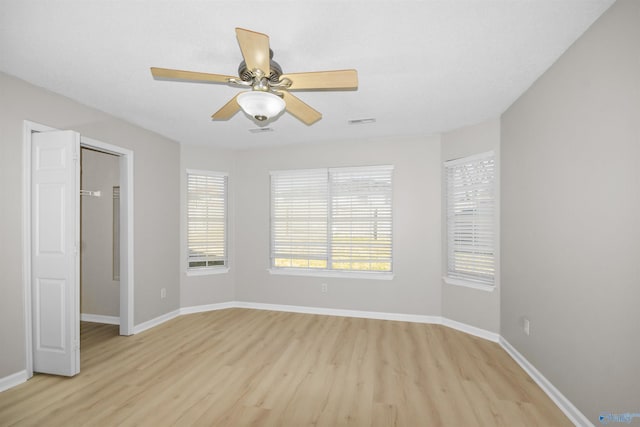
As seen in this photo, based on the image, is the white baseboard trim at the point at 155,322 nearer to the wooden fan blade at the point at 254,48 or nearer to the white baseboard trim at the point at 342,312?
the white baseboard trim at the point at 342,312

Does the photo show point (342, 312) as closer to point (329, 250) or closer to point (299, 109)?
point (329, 250)

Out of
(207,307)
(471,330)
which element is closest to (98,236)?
(207,307)

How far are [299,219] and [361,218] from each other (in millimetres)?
1059

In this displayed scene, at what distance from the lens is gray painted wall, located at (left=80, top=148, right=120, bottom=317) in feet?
14.0

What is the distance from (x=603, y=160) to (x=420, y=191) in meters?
2.44

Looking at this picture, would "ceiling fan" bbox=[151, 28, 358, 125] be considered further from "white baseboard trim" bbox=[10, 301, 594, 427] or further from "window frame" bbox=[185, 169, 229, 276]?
"window frame" bbox=[185, 169, 229, 276]

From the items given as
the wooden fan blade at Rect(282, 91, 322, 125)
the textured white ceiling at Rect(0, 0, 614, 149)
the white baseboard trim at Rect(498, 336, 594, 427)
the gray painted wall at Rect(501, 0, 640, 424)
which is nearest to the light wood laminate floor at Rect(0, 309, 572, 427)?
the white baseboard trim at Rect(498, 336, 594, 427)

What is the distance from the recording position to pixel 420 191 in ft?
13.9

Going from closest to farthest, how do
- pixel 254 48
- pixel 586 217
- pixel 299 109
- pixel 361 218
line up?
1. pixel 254 48
2. pixel 586 217
3. pixel 299 109
4. pixel 361 218

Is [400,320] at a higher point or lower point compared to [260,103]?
lower

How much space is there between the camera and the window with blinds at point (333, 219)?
4383 millimetres

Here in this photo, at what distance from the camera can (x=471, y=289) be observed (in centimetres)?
375

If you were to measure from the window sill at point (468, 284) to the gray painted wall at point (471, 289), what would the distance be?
0.14 feet

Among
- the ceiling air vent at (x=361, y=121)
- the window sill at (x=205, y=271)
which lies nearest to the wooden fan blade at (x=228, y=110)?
the ceiling air vent at (x=361, y=121)
